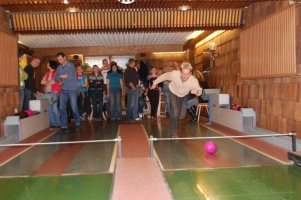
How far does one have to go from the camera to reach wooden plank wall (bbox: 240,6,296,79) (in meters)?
5.88

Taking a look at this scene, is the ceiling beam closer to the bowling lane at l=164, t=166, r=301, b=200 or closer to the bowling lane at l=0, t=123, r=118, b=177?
the bowling lane at l=0, t=123, r=118, b=177

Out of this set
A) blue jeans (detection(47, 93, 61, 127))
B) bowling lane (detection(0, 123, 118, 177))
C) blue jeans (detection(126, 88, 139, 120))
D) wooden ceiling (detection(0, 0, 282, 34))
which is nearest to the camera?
bowling lane (detection(0, 123, 118, 177))

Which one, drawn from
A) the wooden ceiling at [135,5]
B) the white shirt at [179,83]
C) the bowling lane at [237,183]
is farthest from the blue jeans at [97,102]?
the bowling lane at [237,183]

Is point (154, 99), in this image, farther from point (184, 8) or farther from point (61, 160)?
point (61, 160)

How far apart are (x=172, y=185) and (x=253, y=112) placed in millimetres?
4177

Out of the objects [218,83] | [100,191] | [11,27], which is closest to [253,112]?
[218,83]

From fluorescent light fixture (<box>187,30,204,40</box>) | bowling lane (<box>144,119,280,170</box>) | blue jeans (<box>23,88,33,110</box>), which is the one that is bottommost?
bowling lane (<box>144,119,280,170</box>)

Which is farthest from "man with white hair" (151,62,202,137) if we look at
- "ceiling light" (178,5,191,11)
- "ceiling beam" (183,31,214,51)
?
"ceiling beam" (183,31,214,51)

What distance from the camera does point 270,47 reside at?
672 centimetres

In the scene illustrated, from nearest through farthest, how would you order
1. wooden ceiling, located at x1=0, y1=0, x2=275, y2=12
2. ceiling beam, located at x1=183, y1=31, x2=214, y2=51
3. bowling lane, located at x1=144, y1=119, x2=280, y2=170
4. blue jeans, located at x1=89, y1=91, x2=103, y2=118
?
1. bowling lane, located at x1=144, y1=119, x2=280, y2=170
2. wooden ceiling, located at x1=0, y1=0, x2=275, y2=12
3. blue jeans, located at x1=89, y1=91, x2=103, y2=118
4. ceiling beam, located at x1=183, y1=31, x2=214, y2=51

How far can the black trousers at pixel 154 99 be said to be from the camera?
10.8 m

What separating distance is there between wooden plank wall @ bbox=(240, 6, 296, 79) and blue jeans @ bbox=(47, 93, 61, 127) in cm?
424


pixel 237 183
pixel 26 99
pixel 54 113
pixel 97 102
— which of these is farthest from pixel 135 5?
pixel 237 183

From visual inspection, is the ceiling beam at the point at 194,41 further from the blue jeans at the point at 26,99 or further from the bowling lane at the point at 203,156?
the bowling lane at the point at 203,156
